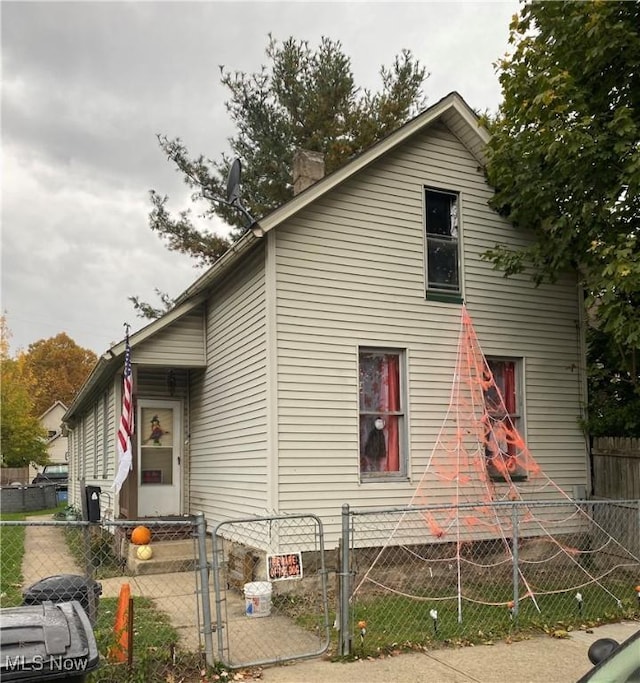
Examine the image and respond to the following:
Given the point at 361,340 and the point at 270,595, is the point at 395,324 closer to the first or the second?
the point at 361,340

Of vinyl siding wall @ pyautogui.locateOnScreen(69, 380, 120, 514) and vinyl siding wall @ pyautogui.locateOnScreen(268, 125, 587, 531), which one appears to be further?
vinyl siding wall @ pyautogui.locateOnScreen(69, 380, 120, 514)

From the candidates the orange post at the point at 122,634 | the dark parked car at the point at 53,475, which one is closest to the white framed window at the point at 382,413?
the orange post at the point at 122,634

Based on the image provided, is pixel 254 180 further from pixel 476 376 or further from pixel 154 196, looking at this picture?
pixel 476 376

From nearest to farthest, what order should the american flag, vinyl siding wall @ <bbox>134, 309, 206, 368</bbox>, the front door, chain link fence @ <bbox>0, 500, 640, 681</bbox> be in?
chain link fence @ <bbox>0, 500, 640, 681</bbox>
the american flag
vinyl siding wall @ <bbox>134, 309, 206, 368</bbox>
the front door

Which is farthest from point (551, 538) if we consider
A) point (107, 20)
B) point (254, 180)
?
point (254, 180)

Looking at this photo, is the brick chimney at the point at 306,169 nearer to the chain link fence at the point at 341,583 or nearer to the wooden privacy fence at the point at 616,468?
the chain link fence at the point at 341,583

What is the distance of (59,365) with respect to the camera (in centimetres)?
6550

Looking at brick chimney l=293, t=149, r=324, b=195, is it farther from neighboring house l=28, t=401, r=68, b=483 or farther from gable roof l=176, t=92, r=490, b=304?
neighboring house l=28, t=401, r=68, b=483

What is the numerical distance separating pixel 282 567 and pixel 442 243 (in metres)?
6.40

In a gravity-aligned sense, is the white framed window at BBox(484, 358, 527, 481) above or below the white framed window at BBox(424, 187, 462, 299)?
below

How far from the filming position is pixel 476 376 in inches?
418

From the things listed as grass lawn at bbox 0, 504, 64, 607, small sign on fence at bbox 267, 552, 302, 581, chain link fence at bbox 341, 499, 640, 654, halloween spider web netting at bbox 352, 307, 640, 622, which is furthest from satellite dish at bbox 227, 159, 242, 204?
small sign on fence at bbox 267, 552, 302, 581

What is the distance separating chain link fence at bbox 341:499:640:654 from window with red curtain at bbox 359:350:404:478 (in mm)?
769

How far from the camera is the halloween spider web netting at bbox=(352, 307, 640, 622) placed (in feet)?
31.8
